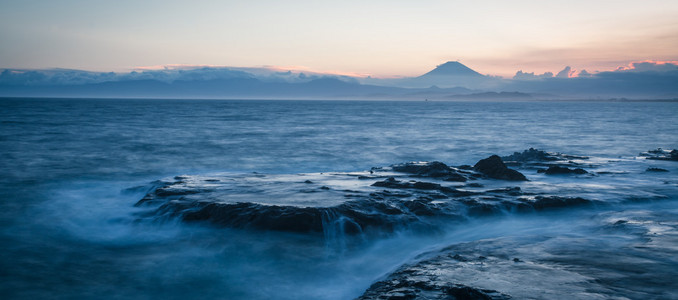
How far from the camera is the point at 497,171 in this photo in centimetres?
1376

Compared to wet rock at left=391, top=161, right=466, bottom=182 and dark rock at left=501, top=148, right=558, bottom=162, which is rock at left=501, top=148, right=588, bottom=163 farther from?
wet rock at left=391, top=161, right=466, bottom=182

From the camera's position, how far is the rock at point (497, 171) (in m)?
13.3

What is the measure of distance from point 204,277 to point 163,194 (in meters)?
4.94

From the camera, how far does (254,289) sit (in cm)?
671

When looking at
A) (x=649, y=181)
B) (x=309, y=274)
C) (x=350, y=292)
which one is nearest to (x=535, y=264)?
(x=350, y=292)

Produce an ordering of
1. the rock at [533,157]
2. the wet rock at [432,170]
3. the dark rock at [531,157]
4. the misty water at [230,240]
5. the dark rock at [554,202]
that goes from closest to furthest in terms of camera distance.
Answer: the misty water at [230,240]
the dark rock at [554,202]
the wet rock at [432,170]
the rock at [533,157]
the dark rock at [531,157]

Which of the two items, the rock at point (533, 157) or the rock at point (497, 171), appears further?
the rock at point (533, 157)

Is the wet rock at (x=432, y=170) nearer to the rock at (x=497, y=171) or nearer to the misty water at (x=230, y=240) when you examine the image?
the rock at (x=497, y=171)

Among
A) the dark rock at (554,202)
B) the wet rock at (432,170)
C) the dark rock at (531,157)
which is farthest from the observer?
the dark rock at (531,157)

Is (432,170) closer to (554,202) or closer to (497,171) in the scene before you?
(497,171)

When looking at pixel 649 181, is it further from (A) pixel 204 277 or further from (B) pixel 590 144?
(B) pixel 590 144

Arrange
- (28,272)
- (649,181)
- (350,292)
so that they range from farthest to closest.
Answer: (649,181), (28,272), (350,292)

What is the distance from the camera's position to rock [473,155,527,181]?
13297mm

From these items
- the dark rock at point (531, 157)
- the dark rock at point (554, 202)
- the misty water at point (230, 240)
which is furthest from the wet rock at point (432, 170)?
the dark rock at point (531, 157)
